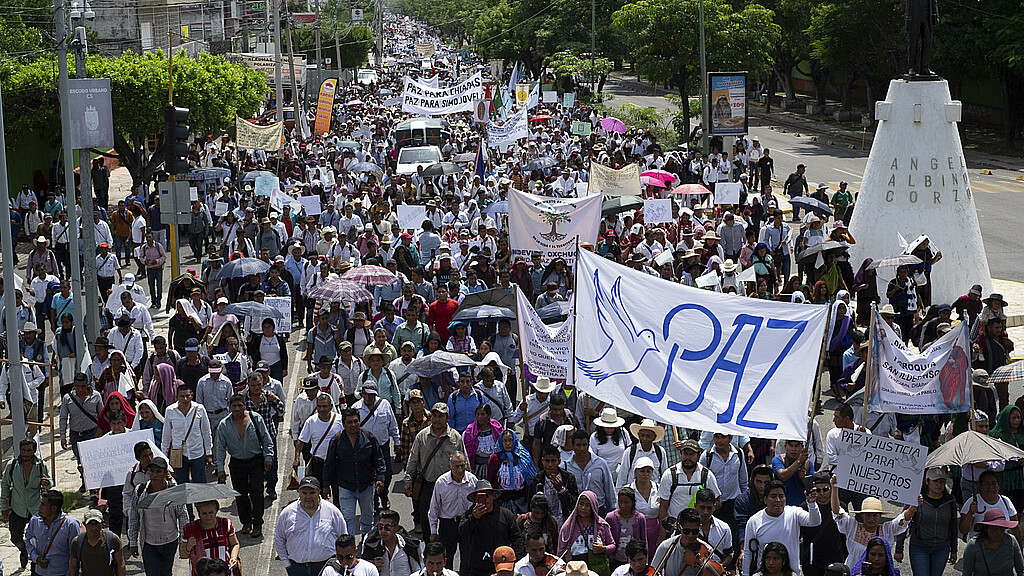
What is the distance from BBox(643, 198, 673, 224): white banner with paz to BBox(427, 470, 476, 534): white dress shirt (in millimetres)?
12800

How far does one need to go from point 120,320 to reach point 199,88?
70.4ft

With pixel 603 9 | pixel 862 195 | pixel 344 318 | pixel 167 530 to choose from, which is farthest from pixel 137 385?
pixel 603 9

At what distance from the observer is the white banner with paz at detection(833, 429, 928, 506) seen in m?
9.57

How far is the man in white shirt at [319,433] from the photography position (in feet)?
35.6

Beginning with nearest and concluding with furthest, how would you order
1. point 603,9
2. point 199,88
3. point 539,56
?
1. point 199,88
2. point 603,9
3. point 539,56

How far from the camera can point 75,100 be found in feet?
55.7

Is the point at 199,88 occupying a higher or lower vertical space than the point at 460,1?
lower

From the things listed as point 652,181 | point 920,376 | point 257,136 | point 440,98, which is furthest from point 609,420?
point 440,98

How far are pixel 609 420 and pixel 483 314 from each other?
4.22m

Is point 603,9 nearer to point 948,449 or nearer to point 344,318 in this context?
point 344,318

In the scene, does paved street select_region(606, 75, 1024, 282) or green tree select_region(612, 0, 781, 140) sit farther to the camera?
green tree select_region(612, 0, 781, 140)

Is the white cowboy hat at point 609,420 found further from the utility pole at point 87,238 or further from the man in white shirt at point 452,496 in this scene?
the utility pole at point 87,238

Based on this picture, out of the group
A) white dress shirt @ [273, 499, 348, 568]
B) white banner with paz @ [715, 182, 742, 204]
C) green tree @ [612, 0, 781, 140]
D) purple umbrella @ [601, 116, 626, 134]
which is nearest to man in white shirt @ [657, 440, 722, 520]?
white dress shirt @ [273, 499, 348, 568]

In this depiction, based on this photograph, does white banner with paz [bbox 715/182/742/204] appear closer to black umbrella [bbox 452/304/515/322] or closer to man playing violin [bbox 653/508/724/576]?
black umbrella [bbox 452/304/515/322]
